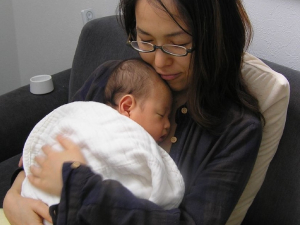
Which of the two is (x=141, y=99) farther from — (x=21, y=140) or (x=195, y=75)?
(x=21, y=140)

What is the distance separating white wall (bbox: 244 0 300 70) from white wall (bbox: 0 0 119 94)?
906 mm

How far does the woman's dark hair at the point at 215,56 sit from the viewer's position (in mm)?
920

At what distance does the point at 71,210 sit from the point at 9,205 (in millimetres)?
320

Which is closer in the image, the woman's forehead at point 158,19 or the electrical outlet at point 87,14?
the woman's forehead at point 158,19

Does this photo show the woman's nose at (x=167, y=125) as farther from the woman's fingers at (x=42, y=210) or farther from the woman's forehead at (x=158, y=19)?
the woman's fingers at (x=42, y=210)

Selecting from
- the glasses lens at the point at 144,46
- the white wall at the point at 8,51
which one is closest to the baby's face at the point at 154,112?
the glasses lens at the point at 144,46

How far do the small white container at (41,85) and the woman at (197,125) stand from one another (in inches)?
29.2

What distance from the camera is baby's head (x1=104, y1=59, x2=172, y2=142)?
41.9 inches

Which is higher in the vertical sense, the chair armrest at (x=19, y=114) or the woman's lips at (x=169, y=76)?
the woman's lips at (x=169, y=76)

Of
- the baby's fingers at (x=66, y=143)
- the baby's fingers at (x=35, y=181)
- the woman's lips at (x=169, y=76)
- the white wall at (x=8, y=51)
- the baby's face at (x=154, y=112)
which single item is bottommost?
the white wall at (x=8, y=51)

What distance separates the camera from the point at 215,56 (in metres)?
0.96

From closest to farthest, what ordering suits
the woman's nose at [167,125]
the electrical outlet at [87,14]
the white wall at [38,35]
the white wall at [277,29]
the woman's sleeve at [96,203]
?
the woman's sleeve at [96,203] → the woman's nose at [167,125] → the white wall at [277,29] → the electrical outlet at [87,14] → the white wall at [38,35]

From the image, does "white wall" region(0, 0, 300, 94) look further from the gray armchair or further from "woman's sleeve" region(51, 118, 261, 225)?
"woman's sleeve" region(51, 118, 261, 225)

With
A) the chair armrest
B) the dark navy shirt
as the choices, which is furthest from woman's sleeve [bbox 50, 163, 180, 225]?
the chair armrest
